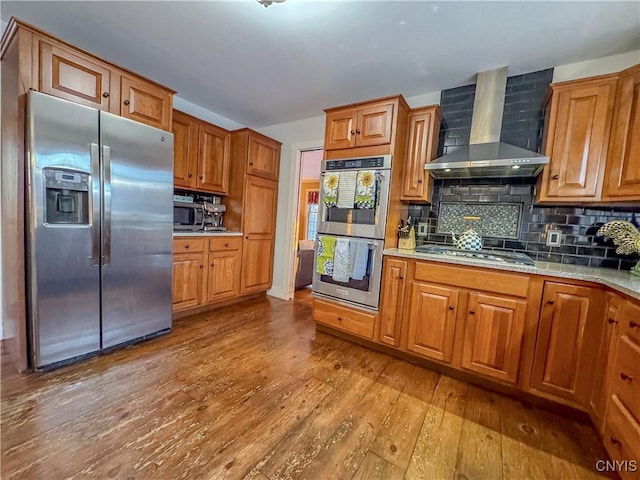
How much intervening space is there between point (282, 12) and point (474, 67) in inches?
64.2

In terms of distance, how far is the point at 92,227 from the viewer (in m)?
1.85

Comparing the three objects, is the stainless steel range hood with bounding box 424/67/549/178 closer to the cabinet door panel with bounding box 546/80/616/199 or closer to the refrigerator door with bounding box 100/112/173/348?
the cabinet door panel with bounding box 546/80/616/199

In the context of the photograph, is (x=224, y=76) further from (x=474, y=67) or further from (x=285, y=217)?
(x=474, y=67)

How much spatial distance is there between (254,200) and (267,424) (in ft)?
8.44

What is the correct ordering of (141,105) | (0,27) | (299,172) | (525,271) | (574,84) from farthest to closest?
(299,172) < (141,105) < (0,27) < (574,84) < (525,271)

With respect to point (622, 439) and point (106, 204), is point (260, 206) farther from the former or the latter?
point (622, 439)

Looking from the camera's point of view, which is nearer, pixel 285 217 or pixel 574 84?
pixel 574 84

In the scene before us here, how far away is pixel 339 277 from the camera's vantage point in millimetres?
2387

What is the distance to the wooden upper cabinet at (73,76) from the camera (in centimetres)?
166

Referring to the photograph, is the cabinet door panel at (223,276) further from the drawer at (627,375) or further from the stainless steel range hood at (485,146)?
the drawer at (627,375)

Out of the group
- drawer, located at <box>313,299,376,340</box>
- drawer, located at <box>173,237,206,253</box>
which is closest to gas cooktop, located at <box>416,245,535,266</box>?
drawer, located at <box>313,299,376,340</box>

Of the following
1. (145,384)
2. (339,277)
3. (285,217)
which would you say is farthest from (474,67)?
(145,384)

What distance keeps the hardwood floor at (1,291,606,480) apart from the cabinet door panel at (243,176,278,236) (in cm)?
172

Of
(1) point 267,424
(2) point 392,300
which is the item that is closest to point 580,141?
(2) point 392,300
